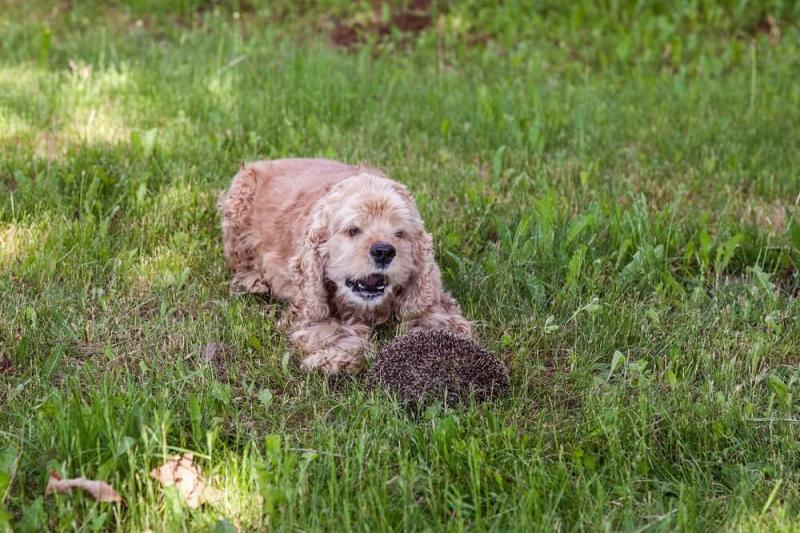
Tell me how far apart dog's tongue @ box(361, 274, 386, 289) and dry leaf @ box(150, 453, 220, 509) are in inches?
55.6

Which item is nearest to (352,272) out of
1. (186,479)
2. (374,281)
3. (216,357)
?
(374,281)

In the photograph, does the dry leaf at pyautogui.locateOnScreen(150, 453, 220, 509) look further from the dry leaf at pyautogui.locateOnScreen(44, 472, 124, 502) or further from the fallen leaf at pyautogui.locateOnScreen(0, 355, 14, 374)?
the fallen leaf at pyautogui.locateOnScreen(0, 355, 14, 374)

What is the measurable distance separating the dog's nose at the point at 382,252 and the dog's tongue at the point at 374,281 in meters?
0.12

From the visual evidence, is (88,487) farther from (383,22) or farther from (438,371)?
(383,22)

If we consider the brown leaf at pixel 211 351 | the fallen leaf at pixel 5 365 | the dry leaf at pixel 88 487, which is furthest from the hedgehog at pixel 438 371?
the fallen leaf at pixel 5 365

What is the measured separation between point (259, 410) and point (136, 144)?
3298 millimetres

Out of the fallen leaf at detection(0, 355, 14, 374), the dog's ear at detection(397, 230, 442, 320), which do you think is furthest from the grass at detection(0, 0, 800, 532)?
the dog's ear at detection(397, 230, 442, 320)

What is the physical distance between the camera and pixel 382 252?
Answer: 4.59 meters

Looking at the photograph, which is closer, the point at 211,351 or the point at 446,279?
the point at 211,351

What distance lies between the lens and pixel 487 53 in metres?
10.2

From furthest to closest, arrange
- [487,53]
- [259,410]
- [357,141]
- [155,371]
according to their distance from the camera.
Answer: [487,53] < [357,141] < [155,371] < [259,410]

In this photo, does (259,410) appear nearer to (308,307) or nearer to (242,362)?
(242,362)

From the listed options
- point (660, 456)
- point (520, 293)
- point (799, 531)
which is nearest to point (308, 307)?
point (520, 293)

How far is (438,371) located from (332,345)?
76 centimetres
